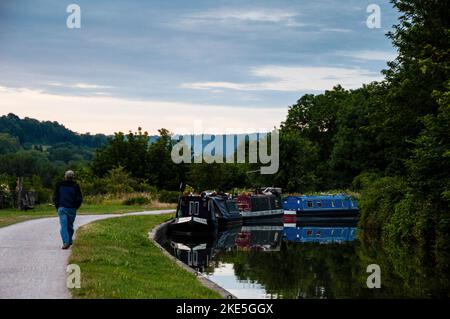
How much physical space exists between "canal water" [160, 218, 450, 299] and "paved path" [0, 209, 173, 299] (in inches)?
171

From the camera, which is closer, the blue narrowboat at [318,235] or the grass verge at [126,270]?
the grass verge at [126,270]

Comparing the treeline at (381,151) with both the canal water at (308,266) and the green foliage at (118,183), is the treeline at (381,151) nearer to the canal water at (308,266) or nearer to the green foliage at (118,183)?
the green foliage at (118,183)

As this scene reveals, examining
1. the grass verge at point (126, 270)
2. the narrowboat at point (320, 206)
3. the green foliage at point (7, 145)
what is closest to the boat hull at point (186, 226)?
the grass verge at point (126, 270)

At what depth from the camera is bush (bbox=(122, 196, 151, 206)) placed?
169ft

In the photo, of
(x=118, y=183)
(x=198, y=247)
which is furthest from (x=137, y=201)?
(x=198, y=247)

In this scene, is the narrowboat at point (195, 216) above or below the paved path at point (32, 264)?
below

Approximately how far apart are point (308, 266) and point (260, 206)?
1195 inches

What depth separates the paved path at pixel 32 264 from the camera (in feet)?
38.4

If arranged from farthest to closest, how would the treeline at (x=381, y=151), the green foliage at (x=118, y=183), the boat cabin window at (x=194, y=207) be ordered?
the green foliage at (x=118, y=183) → the boat cabin window at (x=194, y=207) → the treeline at (x=381, y=151)

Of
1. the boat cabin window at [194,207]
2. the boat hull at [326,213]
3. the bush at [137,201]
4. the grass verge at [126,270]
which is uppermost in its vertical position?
the grass verge at [126,270]

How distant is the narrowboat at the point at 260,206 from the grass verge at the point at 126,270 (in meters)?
28.6

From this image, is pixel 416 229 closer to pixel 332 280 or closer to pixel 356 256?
pixel 356 256

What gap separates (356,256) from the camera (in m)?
26.9

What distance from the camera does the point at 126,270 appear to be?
15.4m
